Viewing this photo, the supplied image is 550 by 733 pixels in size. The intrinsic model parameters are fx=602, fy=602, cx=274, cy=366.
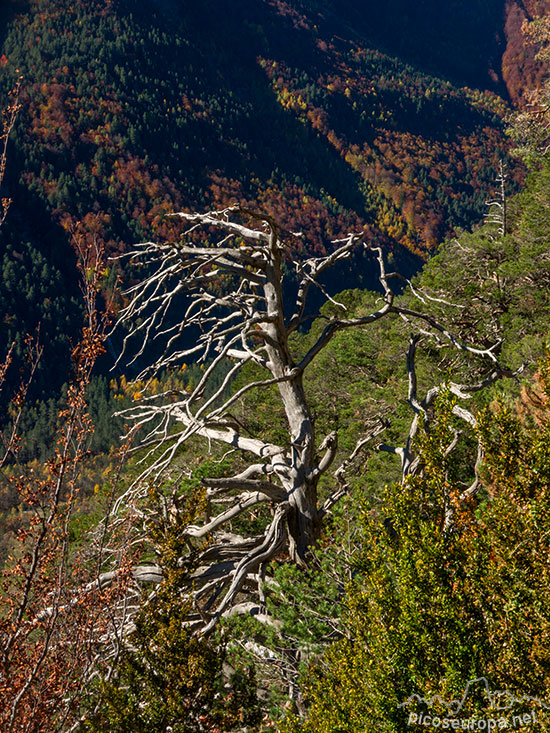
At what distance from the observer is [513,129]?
61.8ft

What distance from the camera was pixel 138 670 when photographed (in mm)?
5598

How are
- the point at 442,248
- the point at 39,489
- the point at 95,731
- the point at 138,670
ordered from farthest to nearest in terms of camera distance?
1. the point at 442,248
2. the point at 138,670
3. the point at 95,731
4. the point at 39,489

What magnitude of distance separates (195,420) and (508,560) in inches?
107

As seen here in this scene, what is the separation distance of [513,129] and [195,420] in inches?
696

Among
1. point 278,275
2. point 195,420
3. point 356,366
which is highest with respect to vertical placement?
point 278,275

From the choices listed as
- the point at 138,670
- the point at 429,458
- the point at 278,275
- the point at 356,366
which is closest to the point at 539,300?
the point at 356,366

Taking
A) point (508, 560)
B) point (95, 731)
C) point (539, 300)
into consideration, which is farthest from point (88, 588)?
point (539, 300)

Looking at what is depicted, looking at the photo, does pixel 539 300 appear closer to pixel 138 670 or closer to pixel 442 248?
pixel 442 248

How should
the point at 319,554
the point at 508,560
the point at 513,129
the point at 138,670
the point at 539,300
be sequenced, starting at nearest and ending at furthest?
the point at 508,560
the point at 138,670
the point at 319,554
the point at 539,300
the point at 513,129

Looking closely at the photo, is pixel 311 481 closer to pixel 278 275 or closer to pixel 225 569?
pixel 225 569

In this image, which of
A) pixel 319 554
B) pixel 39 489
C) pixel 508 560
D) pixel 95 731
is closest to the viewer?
pixel 508 560

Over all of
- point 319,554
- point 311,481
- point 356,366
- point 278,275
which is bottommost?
point 356,366

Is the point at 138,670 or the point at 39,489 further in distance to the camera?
the point at 138,670

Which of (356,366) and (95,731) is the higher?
(95,731)
